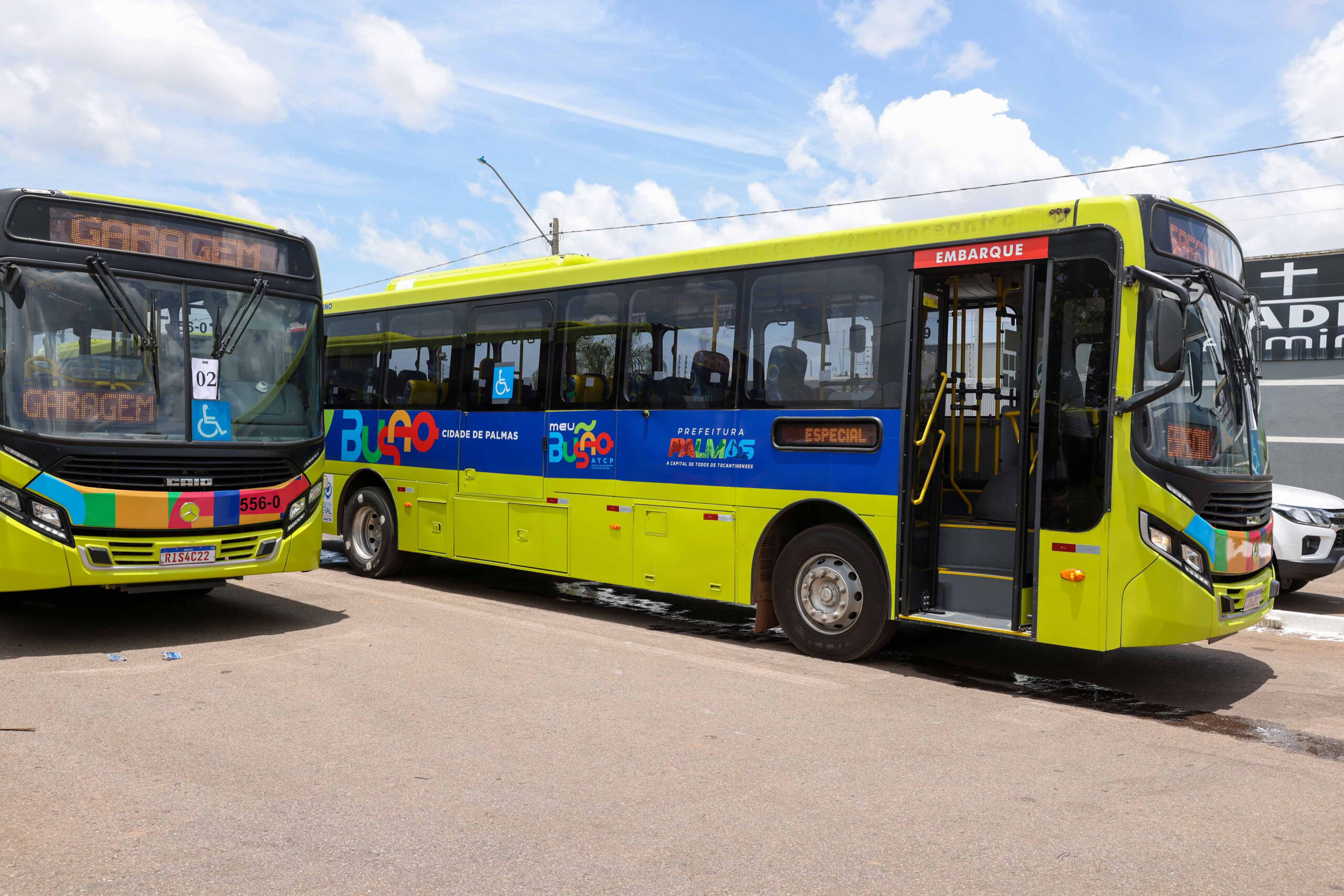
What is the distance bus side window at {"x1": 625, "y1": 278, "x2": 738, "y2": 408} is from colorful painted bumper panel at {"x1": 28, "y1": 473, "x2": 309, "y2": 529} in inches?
121

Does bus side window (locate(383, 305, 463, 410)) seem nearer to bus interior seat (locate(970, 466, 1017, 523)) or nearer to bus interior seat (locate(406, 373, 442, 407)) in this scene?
bus interior seat (locate(406, 373, 442, 407))

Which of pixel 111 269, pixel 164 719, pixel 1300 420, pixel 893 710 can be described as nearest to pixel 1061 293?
pixel 893 710

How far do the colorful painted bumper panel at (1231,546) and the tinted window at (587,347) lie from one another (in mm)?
4841

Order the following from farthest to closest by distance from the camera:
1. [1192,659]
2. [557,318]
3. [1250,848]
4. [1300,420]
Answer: [1300,420]
[557,318]
[1192,659]
[1250,848]

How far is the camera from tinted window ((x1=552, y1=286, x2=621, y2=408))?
9.69m

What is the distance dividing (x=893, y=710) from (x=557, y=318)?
17.1ft

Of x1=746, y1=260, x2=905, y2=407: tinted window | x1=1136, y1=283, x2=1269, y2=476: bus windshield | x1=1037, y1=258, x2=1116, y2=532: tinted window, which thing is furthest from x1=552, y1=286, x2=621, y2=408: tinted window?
x1=1136, y1=283, x2=1269, y2=476: bus windshield

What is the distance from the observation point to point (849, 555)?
7.90 m

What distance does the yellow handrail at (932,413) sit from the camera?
7598 mm

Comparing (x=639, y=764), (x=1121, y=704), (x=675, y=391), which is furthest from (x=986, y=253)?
(x=639, y=764)

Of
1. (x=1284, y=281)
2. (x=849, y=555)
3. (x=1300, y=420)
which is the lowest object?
(x=849, y=555)

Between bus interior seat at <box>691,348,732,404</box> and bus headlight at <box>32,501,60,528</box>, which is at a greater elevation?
bus interior seat at <box>691,348,732,404</box>

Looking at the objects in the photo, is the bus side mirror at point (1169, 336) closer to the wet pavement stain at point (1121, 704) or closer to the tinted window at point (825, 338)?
the tinted window at point (825, 338)

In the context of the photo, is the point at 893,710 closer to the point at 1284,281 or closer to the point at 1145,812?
the point at 1145,812
